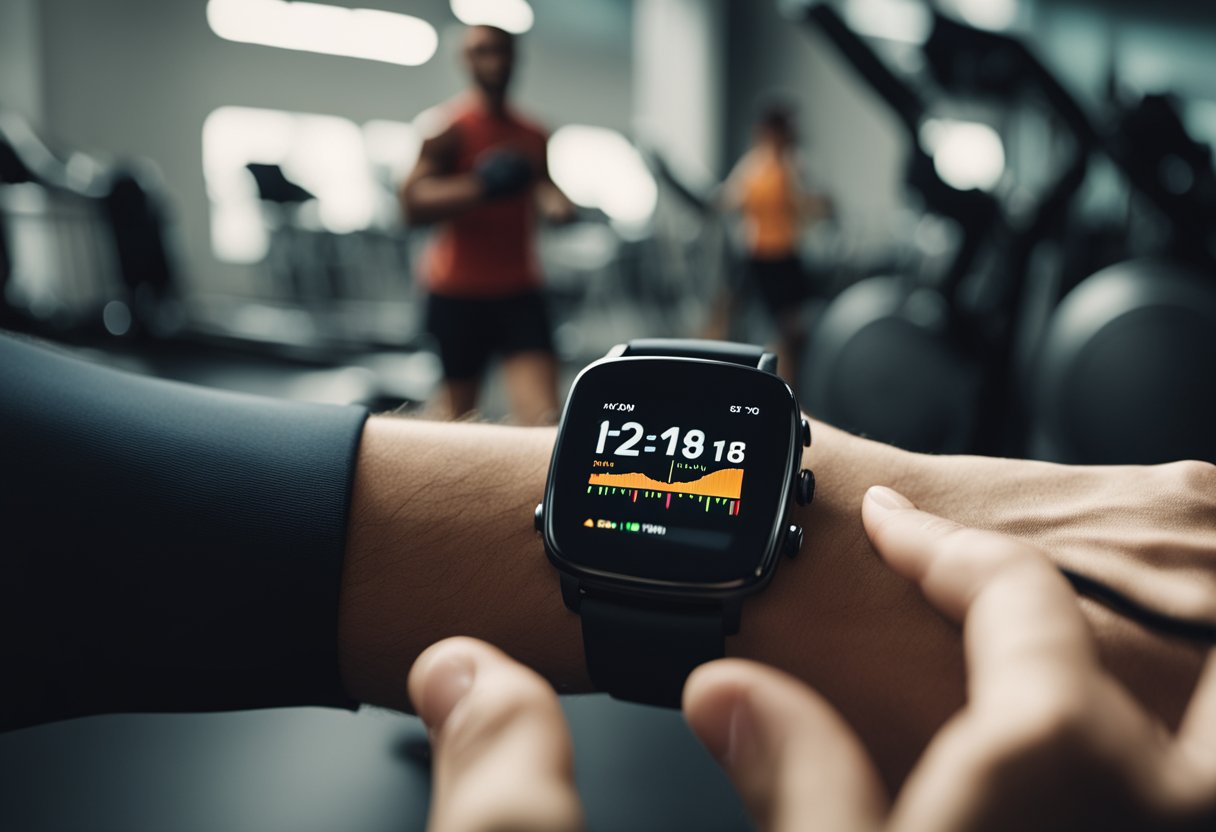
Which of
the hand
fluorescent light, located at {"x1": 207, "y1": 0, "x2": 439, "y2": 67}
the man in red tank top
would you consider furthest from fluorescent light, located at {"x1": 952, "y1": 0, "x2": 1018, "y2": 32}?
the hand

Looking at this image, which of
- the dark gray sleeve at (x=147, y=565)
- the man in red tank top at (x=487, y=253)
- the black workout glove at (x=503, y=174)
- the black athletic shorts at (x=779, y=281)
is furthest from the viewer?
the black athletic shorts at (x=779, y=281)

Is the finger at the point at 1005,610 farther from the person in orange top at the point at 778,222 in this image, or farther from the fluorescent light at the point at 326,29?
the fluorescent light at the point at 326,29

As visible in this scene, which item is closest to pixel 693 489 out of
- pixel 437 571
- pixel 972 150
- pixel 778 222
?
pixel 437 571

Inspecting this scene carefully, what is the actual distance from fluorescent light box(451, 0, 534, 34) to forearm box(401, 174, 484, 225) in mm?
8968

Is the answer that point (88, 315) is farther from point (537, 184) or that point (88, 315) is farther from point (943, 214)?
point (943, 214)

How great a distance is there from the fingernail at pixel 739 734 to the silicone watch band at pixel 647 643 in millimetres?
277

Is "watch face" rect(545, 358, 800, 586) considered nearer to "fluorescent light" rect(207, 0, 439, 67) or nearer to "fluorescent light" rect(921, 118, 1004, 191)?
"fluorescent light" rect(921, 118, 1004, 191)

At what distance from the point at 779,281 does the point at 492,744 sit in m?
5.51

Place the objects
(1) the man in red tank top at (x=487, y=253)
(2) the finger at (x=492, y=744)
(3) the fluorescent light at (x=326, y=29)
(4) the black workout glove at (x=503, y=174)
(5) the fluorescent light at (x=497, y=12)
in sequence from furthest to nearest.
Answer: (5) the fluorescent light at (x=497, y=12)
(3) the fluorescent light at (x=326, y=29)
(1) the man in red tank top at (x=487, y=253)
(4) the black workout glove at (x=503, y=174)
(2) the finger at (x=492, y=744)

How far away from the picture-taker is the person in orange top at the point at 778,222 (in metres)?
5.48

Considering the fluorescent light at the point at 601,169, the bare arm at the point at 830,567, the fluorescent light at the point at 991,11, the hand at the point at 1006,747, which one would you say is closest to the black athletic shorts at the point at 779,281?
the fluorescent light at the point at 991,11

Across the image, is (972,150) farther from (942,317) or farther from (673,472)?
(673,472)

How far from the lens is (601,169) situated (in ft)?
42.6

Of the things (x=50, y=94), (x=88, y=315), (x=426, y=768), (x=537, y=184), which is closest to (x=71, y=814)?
(x=426, y=768)
